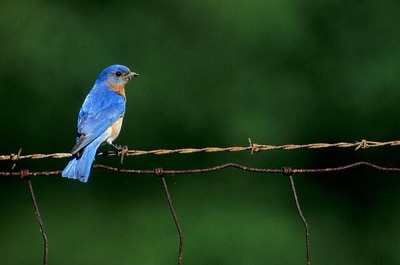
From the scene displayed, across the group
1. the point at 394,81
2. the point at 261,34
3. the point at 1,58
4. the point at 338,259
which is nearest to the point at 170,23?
the point at 261,34

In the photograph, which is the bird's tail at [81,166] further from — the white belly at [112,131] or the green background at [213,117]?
the green background at [213,117]

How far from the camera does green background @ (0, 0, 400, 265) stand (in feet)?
34.9

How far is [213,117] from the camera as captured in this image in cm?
1200

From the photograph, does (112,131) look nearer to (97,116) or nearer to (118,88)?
(97,116)

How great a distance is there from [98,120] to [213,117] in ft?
22.5

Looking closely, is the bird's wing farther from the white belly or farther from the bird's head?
the bird's head

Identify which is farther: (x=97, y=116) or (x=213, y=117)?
(x=213, y=117)

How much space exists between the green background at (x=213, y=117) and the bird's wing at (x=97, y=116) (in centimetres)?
439

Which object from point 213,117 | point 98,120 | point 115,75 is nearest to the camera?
point 98,120

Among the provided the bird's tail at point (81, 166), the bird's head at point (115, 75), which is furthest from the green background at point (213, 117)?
the bird's tail at point (81, 166)

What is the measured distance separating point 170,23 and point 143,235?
3320mm

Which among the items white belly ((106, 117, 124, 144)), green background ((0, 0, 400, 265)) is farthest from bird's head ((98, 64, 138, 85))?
green background ((0, 0, 400, 265))

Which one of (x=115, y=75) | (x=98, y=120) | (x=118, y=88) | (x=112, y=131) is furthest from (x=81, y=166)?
(x=115, y=75)

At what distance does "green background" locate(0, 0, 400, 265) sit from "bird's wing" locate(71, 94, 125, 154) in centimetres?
439
